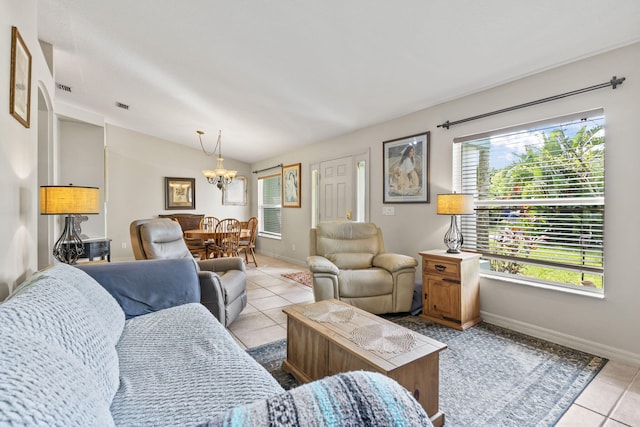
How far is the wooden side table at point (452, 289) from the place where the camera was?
112 inches

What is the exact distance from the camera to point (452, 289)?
2.88 meters

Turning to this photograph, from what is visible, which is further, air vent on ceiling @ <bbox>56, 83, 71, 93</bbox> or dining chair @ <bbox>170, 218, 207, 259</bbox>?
dining chair @ <bbox>170, 218, 207, 259</bbox>

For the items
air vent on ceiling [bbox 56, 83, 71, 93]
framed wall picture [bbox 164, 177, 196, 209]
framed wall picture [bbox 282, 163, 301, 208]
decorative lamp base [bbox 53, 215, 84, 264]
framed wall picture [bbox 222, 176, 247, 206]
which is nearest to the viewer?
decorative lamp base [bbox 53, 215, 84, 264]

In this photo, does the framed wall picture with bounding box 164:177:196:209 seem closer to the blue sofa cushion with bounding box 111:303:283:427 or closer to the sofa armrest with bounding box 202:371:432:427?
the blue sofa cushion with bounding box 111:303:283:427

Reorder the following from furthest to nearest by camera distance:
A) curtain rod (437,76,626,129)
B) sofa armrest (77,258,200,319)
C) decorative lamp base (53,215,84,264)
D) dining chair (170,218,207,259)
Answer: dining chair (170,218,207,259) → decorative lamp base (53,215,84,264) → curtain rod (437,76,626,129) → sofa armrest (77,258,200,319)

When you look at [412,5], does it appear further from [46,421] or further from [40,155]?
[40,155]

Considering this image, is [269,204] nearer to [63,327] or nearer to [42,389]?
[63,327]

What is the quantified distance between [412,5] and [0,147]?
2581mm

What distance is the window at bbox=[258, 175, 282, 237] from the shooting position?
6971 mm

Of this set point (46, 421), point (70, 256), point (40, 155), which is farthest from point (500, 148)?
point (40, 155)

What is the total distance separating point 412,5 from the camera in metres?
2.09

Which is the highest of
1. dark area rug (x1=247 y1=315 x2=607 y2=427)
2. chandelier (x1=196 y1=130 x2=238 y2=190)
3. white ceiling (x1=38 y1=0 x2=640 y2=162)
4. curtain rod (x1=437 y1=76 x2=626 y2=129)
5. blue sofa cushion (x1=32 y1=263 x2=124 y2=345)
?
white ceiling (x1=38 y1=0 x2=640 y2=162)

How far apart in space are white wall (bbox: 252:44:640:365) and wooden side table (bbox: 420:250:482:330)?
223 millimetres

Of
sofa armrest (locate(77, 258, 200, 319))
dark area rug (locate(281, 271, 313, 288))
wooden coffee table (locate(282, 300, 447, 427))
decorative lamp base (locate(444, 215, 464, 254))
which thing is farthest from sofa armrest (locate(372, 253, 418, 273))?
sofa armrest (locate(77, 258, 200, 319))
